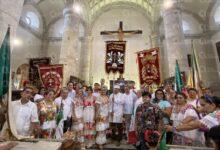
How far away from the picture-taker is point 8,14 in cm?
441

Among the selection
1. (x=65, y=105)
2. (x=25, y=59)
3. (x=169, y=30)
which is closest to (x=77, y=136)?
(x=65, y=105)

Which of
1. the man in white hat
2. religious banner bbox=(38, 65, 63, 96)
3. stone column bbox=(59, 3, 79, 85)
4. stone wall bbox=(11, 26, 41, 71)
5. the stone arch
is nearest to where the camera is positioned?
the man in white hat

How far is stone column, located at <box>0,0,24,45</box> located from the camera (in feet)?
13.9

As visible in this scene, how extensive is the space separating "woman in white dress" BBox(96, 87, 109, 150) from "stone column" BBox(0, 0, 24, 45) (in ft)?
8.97

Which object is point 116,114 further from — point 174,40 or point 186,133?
point 174,40

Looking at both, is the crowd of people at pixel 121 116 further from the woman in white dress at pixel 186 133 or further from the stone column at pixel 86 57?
the stone column at pixel 86 57

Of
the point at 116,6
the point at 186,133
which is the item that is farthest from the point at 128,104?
the point at 116,6

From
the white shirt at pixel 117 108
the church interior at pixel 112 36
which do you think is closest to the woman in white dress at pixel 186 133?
the white shirt at pixel 117 108

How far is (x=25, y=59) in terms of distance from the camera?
53.9ft

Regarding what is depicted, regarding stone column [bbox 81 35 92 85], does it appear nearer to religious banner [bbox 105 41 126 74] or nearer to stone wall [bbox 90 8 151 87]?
stone wall [bbox 90 8 151 87]

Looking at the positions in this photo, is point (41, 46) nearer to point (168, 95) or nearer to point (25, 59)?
point (25, 59)

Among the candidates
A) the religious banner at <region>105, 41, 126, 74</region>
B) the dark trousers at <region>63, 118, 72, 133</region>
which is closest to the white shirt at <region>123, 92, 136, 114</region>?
the dark trousers at <region>63, 118, 72, 133</region>

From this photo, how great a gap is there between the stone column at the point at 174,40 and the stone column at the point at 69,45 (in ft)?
16.5

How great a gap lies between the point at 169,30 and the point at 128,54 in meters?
7.87
